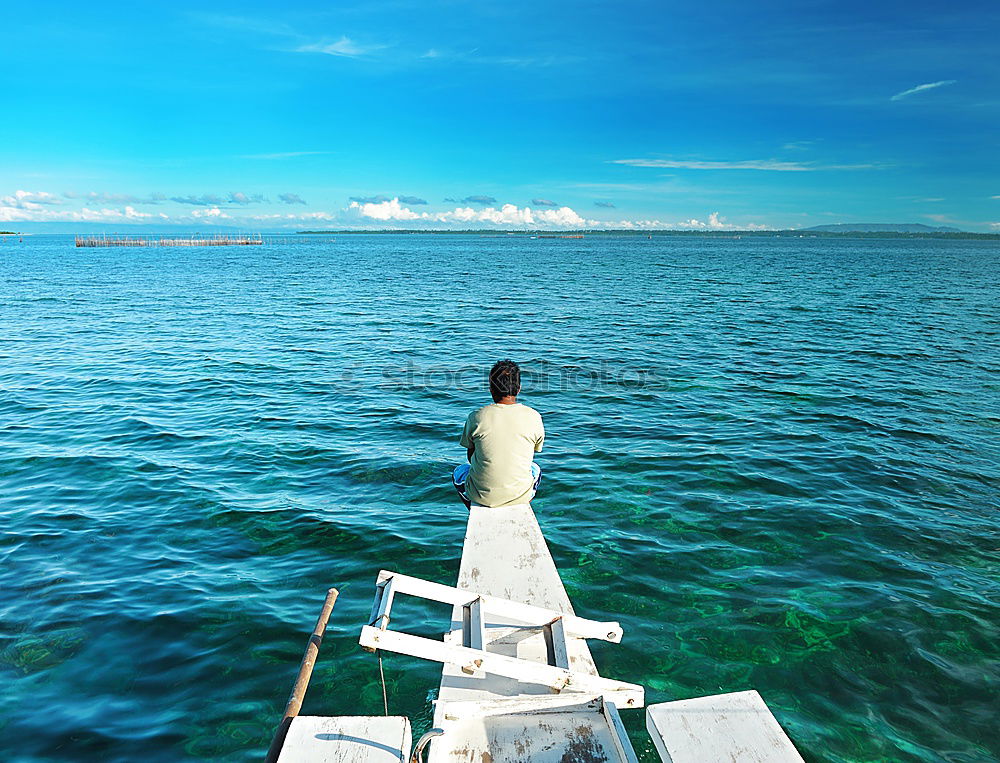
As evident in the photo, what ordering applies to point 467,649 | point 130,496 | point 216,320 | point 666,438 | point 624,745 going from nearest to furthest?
point 624,745 < point 467,649 < point 130,496 < point 666,438 < point 216,320

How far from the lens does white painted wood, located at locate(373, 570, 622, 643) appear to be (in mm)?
5539

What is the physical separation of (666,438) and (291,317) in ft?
91.9

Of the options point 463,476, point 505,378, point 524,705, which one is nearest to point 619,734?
point 524,705

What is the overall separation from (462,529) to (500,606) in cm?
489

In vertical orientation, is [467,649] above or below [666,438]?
above

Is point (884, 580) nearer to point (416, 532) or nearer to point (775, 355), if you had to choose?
point (416, 532)

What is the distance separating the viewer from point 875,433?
15086 mm

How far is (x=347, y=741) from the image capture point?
3865 millimetres

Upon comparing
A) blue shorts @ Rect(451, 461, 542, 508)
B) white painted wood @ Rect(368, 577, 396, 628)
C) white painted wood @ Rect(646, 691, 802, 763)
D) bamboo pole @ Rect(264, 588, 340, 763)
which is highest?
white painted wood @ Rect(646, 691, 802, 763)

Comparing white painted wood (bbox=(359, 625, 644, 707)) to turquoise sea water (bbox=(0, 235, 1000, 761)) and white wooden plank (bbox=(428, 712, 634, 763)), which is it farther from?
turquoise sea water (bbox=(0, 235, 1000, 761))

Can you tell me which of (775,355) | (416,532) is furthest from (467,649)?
(775,355)

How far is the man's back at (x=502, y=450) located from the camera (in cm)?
816

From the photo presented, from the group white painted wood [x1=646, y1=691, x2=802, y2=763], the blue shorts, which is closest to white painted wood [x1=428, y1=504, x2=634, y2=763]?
white painted wood [x1=646, y1=691, x2=802, y2=763]

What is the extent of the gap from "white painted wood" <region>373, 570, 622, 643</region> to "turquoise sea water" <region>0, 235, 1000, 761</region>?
1414 mm
